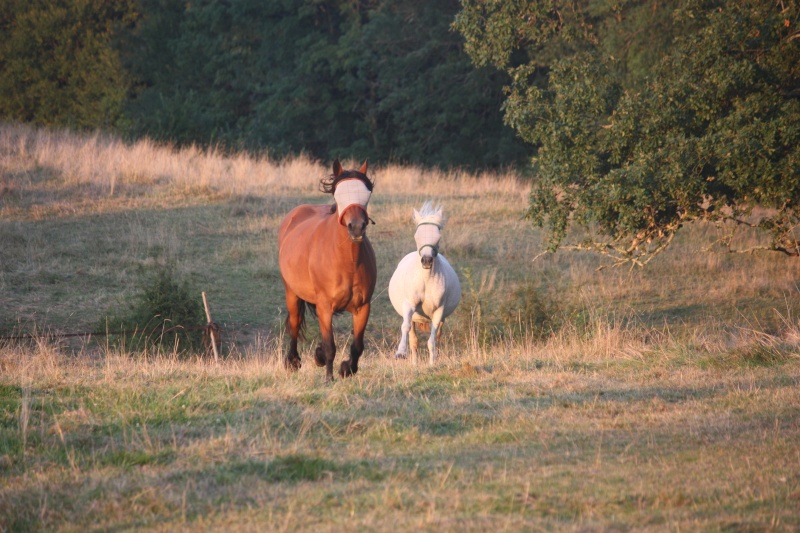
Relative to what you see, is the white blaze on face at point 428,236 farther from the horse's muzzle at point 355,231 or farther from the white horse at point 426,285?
the horse's muzzle at point 355,231

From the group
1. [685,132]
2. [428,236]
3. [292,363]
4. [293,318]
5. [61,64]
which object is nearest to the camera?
[292,363]

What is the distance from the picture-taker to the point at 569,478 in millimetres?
5004

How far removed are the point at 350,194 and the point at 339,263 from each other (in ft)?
2.23

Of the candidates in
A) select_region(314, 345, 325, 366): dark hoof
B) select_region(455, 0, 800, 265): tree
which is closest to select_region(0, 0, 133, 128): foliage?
select_region(455, 0, 800, 265): tree

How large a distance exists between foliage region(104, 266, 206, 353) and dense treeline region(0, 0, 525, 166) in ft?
71.0

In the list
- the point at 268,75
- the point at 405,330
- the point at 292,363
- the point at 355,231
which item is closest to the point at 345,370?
the point at 292,363

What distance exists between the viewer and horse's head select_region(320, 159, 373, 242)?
7.00m

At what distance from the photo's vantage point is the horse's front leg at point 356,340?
770 cm

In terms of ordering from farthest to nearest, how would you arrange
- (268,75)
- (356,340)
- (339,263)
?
1. (268,75)
2. (356,340)
3. (339,263)

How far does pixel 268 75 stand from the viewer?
39.2 metres

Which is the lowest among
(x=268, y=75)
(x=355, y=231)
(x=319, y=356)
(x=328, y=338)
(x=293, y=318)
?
(x=319, y=356)

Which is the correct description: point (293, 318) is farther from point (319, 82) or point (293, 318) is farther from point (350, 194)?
point (319, 82)

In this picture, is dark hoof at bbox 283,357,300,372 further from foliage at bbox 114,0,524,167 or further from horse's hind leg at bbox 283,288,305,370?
foliage at bbox 114,0,524,167

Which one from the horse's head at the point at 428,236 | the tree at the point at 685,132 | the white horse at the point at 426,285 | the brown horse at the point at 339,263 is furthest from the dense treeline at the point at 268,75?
the brown horse at the point at 339,263
